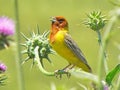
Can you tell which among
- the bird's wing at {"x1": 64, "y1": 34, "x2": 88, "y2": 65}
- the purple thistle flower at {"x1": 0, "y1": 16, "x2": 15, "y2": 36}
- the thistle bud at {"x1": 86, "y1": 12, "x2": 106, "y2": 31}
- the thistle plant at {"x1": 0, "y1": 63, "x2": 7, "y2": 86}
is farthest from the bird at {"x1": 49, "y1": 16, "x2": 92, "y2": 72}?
the thistle plant at {"x1": 0, "y1": 63, "x2": 7, "y2": 86}

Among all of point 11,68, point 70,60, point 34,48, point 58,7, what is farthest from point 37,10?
point 34,48

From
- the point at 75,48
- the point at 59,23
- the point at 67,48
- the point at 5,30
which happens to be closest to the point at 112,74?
the point at 5,30

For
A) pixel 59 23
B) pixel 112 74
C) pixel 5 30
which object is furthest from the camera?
pixel 59 23

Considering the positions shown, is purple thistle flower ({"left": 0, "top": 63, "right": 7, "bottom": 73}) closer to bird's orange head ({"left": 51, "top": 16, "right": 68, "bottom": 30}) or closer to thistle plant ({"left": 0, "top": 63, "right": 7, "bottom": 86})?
thistle plant ({"left": 0, "top": 63, "right": 7, "bottom": 86})

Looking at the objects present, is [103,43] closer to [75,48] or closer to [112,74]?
[112,74]

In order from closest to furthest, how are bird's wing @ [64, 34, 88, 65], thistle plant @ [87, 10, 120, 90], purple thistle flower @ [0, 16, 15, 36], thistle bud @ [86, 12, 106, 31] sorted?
thistle plant @ [87, 10, 120, 90], purple thistle flower @ [0, 16, 15, 36], thistle bud @ [86, 12, 106, 31], bird's wing @ [64, 34, 88, 65]

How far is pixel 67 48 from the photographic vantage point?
13.1ft

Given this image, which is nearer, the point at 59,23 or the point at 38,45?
the point at 38,45

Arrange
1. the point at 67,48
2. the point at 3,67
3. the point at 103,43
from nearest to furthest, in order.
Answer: the point at 103,43 → the point at 3,67 → the point at 67,48

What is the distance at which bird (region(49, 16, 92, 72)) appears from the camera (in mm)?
3791

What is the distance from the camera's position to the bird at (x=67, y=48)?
3.79 meters

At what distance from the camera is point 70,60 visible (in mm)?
3906

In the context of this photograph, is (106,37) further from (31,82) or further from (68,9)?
(68,9)

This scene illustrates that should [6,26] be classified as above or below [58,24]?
above
